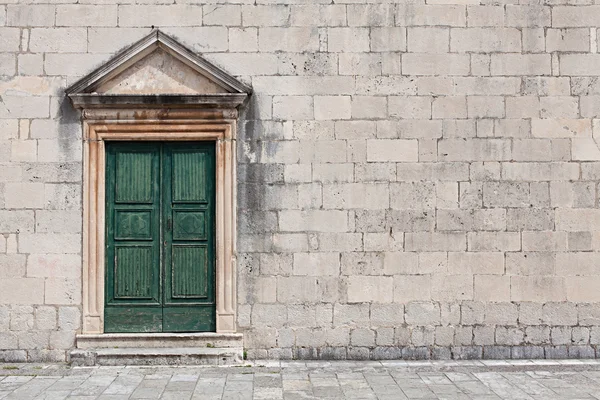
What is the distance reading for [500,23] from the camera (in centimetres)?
785

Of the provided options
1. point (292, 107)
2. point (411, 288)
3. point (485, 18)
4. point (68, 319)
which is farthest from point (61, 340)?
point (485, 18)

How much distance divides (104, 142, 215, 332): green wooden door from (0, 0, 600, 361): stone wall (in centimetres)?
39

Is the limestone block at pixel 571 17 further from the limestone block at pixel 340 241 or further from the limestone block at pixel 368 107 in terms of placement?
the limestone block at pixel 340 241

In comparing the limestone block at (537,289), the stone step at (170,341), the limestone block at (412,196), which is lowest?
the stone step at (170,341)

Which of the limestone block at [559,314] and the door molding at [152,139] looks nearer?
the door molding at [152,139]

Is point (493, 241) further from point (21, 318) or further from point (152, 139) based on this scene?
point (21, 318)

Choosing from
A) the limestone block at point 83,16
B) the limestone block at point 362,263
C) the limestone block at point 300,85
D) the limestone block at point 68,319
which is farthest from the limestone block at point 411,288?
the limestone block at point 83,16

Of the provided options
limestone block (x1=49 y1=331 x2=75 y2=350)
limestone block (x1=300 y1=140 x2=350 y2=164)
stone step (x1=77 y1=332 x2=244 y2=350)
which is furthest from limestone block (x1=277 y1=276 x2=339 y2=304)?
limestone block (x1=49 y1=331 x2=75 y2=350)

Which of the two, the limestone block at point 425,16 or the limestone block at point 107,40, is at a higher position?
the limestone block at point 425,16

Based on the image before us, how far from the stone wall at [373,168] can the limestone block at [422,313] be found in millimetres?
16

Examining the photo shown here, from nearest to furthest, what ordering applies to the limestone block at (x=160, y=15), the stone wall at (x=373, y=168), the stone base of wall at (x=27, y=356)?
the stone base of wall at (x=27, y=356) < the stone wall at (x=373, y=168) < the limestone block at (x=160, y=15)

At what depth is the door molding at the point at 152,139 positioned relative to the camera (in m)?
7.62

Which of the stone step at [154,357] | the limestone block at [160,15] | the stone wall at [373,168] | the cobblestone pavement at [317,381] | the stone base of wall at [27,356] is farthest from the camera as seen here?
the limestone block at [160,15]

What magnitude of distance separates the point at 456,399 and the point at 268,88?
153 inches
